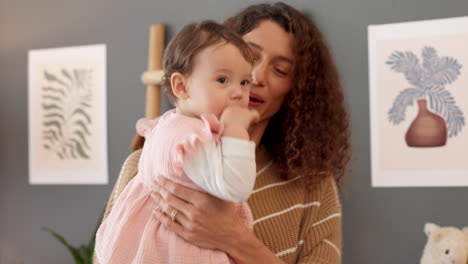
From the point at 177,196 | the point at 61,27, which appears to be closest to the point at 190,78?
the point at 177,196

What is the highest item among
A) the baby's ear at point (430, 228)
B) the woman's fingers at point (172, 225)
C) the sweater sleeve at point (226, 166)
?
the sweater sleeve at point (226, 166)

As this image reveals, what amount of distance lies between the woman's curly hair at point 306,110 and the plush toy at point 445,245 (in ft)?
2.88

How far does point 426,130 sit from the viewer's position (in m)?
2.64

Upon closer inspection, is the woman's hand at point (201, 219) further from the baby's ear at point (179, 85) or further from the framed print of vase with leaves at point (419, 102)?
the framed print of vase with leaves at point (419, 102)

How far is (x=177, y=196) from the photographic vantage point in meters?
1.27

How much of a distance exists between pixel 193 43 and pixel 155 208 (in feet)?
1.17

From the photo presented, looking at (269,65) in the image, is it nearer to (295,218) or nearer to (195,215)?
→ (295,218)

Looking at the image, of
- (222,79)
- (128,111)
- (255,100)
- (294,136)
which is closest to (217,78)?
(222,79)

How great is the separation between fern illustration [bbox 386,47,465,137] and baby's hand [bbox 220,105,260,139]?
1.63 m

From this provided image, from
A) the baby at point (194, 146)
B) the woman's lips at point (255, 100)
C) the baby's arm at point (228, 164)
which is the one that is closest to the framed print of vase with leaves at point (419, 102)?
the woman's lips at point (255, 100)

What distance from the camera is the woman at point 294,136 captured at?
159 centimetres

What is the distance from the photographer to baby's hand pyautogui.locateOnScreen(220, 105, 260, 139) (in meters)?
1.13

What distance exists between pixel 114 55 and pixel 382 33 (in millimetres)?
1407

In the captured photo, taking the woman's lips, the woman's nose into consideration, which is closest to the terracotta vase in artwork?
the woman's lips
